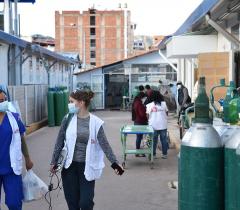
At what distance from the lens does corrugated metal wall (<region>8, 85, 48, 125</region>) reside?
18125mm

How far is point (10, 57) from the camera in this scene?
1917 centimetres

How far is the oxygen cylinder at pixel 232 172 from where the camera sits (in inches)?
116

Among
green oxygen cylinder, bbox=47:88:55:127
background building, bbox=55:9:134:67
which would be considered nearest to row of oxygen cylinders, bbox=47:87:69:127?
green oxygen cylinder, bbox=47:88:55:127

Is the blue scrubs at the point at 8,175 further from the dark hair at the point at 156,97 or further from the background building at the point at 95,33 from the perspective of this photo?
the background building at the point at 95,33

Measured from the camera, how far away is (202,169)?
10.2 ft

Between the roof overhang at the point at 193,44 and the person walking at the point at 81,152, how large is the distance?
7.65 meters

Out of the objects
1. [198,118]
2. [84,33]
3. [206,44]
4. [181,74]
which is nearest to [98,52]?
[84,33]

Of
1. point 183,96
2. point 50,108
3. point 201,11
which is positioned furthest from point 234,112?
point 50,108

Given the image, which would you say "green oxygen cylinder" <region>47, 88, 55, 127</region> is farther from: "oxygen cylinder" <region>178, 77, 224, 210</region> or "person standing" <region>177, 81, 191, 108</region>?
"oxygen cylinder" <region>178, 77, 224, 210</region>

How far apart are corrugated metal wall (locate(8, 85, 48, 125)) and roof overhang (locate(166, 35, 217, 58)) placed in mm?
6173

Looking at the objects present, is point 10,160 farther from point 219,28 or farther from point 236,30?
point 236,30

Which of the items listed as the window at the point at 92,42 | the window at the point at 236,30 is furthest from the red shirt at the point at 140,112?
the window at the point at 92,42

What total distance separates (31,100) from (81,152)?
1549cm

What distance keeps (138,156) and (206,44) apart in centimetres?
340
